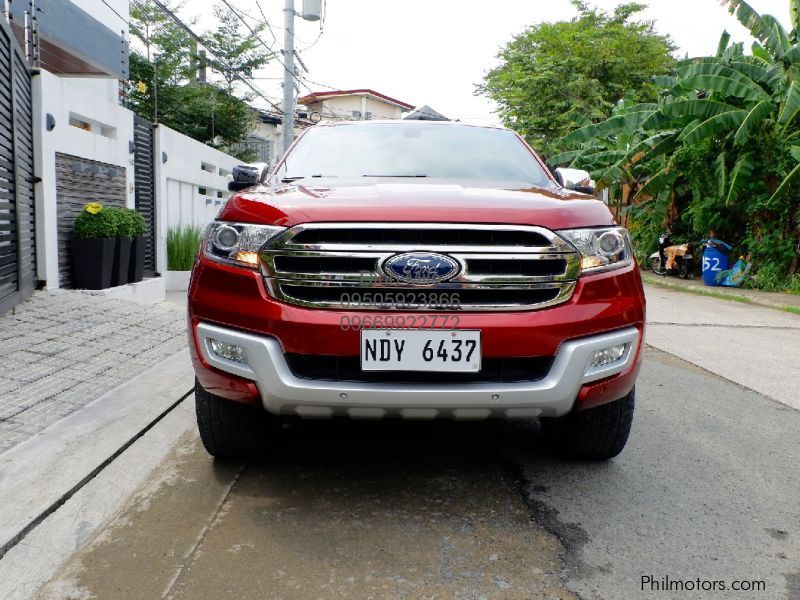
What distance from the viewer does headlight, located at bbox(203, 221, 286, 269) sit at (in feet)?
8.95

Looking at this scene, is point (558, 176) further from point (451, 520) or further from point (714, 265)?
point (714, 265)

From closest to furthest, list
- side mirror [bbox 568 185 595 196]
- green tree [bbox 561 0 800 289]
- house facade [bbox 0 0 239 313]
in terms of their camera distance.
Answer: side mirror [bbox 568 185 595 196] < house facade [bbox 0 0 239 313] < green tree [bbox 561 0 800 289]

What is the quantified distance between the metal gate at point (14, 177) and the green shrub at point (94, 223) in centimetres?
87

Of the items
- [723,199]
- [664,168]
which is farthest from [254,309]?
[664,168]

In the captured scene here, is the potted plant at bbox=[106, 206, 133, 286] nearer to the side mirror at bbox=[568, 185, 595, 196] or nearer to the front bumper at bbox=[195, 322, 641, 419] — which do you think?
the side mirror at bbox=[568, 185, 595, 196]

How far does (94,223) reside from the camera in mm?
8414

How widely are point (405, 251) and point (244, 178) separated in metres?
1.47

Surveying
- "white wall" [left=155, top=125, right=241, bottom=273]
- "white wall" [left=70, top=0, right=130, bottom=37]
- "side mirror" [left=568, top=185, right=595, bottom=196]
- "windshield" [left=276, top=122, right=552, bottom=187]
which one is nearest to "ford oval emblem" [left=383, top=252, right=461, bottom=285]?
"windshield" [left=276, top=122, right=552, bottom=187]

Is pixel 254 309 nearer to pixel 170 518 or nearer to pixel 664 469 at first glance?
pixel 170 518

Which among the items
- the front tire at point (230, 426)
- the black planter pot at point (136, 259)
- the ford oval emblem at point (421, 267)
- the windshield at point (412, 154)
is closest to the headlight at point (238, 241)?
the ford oval emblem at point (421, 267)

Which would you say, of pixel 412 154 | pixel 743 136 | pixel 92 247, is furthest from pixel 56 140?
pixel 743 136

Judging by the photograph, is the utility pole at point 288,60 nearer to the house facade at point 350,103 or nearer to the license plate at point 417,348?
the license plate at point 417,348

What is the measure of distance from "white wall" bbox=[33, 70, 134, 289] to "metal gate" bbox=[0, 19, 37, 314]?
11 cm

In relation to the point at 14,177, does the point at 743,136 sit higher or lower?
higher
